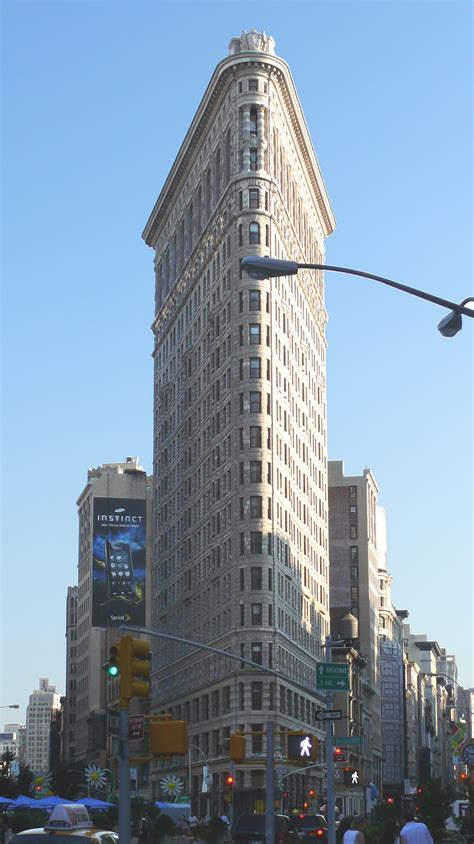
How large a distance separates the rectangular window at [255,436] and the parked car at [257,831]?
67.9 metres

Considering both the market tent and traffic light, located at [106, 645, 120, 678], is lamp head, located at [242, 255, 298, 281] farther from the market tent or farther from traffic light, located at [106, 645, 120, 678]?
the market tent

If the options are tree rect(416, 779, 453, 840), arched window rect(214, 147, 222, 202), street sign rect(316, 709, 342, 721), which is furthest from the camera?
arched window rect(214, 147, 222, 202)

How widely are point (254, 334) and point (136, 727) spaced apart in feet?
312

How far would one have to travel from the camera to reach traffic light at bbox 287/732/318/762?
4156 centimetres

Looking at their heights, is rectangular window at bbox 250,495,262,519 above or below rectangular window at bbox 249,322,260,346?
below

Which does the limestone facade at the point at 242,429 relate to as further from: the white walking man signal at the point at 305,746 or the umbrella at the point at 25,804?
the white walking man signal at the point at 305,746

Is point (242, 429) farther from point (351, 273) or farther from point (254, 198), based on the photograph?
point (351, 273)

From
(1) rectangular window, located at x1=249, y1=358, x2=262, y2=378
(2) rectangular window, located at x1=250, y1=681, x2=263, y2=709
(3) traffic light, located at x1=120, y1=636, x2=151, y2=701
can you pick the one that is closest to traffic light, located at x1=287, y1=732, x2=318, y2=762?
(3) traffic light, located at x1=120, y1=636, x2=151, y2=701

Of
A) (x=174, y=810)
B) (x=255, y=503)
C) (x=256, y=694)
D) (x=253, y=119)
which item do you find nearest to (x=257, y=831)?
(x=174, y=810)

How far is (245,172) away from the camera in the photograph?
399 feet

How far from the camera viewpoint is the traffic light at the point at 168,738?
22516mm

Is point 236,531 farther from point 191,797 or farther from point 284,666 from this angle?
point 191,797

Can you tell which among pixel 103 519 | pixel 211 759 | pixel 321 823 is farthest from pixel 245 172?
pixel 321 823

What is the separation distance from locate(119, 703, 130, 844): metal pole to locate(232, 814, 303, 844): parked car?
2418cm
